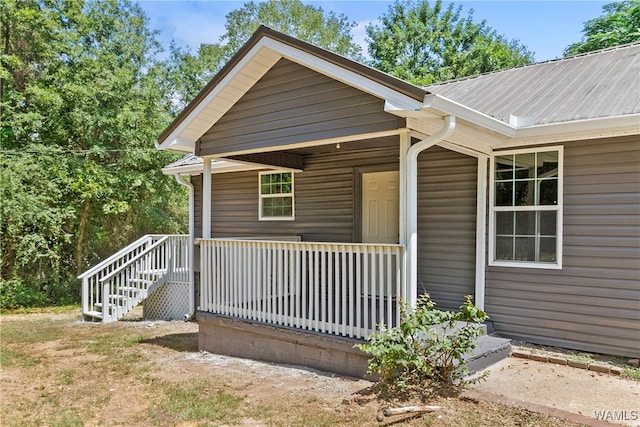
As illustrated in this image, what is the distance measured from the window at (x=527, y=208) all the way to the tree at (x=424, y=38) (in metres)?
15.1

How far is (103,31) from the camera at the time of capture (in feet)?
48.3

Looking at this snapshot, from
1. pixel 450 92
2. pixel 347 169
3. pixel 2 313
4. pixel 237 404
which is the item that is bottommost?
pixel 2 313

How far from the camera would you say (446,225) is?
6227 mm

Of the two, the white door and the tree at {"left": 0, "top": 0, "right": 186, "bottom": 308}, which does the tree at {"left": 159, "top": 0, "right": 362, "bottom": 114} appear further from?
the white door

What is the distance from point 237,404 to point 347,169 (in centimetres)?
433

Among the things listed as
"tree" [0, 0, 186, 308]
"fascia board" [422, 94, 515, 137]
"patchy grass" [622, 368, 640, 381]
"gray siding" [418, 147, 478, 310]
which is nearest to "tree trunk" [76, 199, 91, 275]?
"tree" [0, 0, 186, 308]

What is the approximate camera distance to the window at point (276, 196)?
8477 mm

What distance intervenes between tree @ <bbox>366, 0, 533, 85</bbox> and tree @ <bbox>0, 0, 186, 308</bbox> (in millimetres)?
11536

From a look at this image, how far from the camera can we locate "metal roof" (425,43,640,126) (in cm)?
528

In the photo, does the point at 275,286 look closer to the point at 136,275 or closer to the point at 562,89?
the point at 562,89

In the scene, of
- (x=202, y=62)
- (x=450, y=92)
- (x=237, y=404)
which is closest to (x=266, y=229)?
(x=450, y=92)

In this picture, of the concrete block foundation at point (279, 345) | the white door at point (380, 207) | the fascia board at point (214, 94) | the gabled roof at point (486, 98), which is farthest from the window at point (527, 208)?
the fascia board at point (214, 94)

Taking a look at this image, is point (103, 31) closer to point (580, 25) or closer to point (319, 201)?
point (319, 201)

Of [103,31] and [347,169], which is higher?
[103,31]
